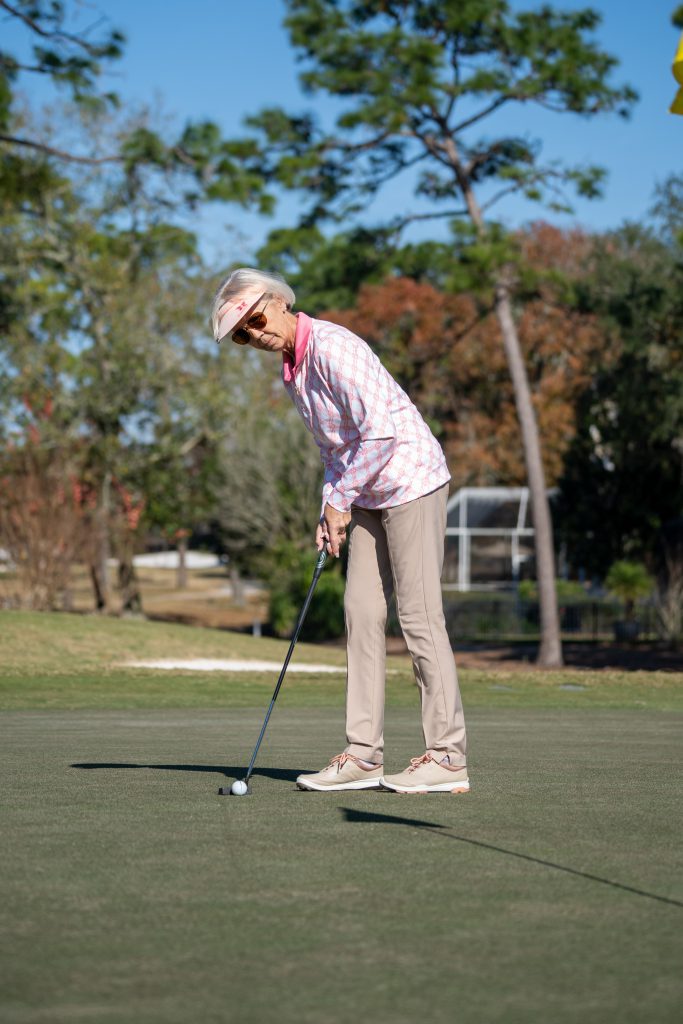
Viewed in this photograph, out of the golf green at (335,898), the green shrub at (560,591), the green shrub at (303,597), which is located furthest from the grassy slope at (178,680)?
the green shrub at (560,591)

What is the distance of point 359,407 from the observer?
4984 millimetres

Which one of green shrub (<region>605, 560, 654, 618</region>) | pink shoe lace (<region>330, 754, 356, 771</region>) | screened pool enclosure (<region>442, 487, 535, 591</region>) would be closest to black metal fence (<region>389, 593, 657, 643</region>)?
green shrub (<region>605, 560, 654, 618</region>)

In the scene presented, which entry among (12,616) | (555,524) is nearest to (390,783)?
(12,616)

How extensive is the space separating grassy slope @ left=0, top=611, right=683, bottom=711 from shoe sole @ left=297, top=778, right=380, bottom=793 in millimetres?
5562

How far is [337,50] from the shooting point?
23.5m

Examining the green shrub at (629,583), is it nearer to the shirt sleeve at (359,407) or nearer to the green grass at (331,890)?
the green grass at (331,890)

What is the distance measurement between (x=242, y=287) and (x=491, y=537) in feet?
125

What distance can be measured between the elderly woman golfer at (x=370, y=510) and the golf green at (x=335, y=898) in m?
0.26

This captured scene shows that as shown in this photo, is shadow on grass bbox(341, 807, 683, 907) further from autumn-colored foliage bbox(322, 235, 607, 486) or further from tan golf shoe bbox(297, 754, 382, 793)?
autumn-colored foliage bbox(322, 235, 607, 486)

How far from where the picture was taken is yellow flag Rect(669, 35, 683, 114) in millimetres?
6562

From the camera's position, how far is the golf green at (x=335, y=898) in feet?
7.80

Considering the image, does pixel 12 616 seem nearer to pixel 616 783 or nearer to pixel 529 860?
pixel 616 783

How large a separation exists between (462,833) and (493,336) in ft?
138

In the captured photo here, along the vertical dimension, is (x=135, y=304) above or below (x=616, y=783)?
above
